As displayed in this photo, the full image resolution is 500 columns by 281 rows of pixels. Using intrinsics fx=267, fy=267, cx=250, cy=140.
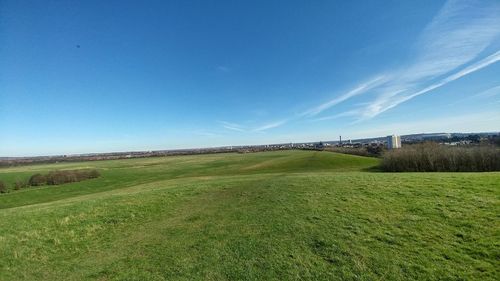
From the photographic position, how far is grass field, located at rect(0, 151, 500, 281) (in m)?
8.48

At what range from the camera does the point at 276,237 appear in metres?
10.6

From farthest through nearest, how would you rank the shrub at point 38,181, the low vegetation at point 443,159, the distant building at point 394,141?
the distant building at point 394,141
the shrub at point 38,181
the low vegetation at point 443,159

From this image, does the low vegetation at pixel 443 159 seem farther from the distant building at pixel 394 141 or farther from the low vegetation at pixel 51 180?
the low vegetation at pixel 51 180

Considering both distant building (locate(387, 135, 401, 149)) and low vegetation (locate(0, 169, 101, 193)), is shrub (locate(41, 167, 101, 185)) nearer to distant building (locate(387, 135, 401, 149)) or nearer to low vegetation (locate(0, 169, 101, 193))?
low vegetation (locate(0, 169, 101, 193))

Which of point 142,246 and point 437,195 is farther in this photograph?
point 437,195

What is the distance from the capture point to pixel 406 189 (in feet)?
52.4

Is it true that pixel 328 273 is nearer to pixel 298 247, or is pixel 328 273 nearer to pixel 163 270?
pixel 298 247

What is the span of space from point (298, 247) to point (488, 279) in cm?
538

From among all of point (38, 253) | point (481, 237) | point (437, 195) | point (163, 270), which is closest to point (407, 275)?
point (481, 237)

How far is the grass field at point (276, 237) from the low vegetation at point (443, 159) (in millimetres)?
30241

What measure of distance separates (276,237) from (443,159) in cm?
4493

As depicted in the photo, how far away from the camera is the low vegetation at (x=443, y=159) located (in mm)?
40406

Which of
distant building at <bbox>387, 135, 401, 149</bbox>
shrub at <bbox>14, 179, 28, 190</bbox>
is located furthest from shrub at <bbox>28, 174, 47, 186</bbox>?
distant building at <bbox>387, 135, 401, 149</bbox>

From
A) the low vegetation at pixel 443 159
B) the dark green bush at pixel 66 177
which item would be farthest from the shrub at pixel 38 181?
the low vegetation at pixel 443 159
